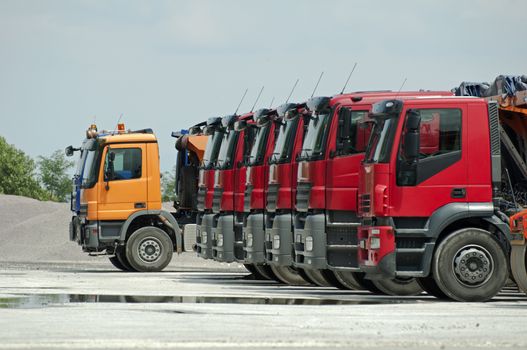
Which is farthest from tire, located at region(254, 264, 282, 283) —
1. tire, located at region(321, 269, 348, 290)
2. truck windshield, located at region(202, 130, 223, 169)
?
tire, located at region(321, 269, 348, 290)

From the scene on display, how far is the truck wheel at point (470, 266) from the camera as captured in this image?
71.5 feet

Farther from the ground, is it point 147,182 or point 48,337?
point 147,182

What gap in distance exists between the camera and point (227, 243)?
2872 cm

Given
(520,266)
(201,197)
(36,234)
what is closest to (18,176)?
(36,234)

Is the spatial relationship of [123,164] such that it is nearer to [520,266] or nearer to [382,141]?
[382,141]

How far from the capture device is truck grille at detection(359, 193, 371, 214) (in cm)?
2205

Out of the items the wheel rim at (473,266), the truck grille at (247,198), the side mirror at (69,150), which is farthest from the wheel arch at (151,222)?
the wheel rim at (473,266)

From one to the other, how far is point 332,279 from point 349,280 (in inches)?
32.2

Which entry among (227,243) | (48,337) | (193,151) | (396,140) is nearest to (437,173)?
(396,140)

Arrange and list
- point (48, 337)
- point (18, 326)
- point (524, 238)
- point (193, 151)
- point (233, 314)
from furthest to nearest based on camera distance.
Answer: point (193, 151) → point (524, 238) → point (233, 314) → point (18, 326) → point (48, 337)

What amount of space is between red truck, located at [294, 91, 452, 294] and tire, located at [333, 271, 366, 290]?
0.37 meters

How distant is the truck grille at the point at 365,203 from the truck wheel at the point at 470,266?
116 cm

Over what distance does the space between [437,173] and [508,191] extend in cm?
172

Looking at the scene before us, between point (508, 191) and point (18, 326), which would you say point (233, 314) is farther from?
point (508, 191)
